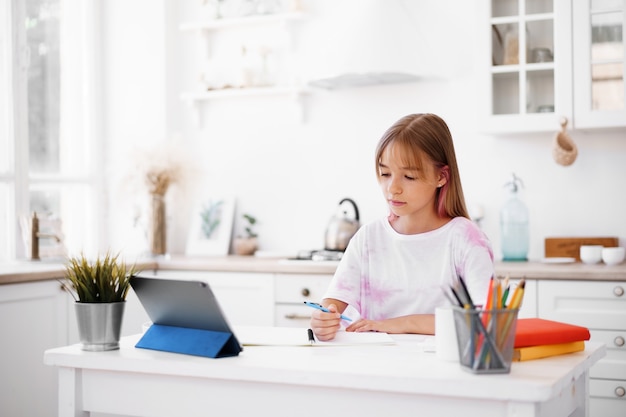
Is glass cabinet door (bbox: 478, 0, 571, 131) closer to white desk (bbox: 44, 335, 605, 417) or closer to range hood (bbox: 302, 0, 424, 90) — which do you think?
range hood (bbox: 302, 0, 424, 90)

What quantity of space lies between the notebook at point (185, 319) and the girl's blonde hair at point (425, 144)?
64 centimetres

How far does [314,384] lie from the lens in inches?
59.8

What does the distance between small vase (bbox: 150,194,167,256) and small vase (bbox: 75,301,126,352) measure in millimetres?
2376

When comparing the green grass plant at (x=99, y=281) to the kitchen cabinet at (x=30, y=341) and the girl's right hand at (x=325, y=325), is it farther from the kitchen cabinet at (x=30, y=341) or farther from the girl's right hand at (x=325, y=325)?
the kitchen cabinet at (x=30, y=341)

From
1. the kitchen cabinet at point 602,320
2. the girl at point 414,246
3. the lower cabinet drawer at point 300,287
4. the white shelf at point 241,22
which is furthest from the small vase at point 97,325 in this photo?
the white shelf at point 241,22

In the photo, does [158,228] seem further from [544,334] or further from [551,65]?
[544,334]

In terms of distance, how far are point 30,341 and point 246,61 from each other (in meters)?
1.88

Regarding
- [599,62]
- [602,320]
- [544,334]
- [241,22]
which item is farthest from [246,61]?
[544,334]

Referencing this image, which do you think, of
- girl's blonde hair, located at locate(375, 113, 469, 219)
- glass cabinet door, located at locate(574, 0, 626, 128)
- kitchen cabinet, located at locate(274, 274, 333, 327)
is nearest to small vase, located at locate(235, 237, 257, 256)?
kitchen cabinet, located at locate(274, 274, 333, 327)

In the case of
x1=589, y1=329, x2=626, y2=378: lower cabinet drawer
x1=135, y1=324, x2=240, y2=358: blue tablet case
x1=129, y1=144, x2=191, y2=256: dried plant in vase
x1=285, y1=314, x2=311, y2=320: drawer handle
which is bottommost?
x1=589, y1=329, x2=626, y2=378: lower cabinet drawer

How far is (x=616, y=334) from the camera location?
3104 mm

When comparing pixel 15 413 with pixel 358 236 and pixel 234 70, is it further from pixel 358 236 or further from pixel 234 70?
pixel 234 70

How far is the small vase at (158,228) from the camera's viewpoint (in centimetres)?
417

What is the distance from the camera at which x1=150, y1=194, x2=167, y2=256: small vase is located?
4.17 metres
